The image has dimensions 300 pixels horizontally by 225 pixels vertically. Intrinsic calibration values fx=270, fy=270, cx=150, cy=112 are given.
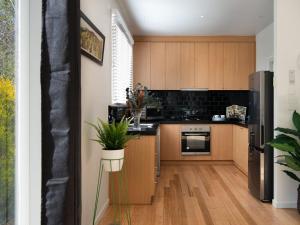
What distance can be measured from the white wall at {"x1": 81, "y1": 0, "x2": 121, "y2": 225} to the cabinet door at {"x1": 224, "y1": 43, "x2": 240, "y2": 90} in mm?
3452

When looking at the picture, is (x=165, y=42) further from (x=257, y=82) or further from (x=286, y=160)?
(x=286, y=160)

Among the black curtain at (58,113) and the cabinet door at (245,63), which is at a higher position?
the cabinet door at (245,63)

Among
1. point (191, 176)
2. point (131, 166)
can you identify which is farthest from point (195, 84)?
point (131, 166)

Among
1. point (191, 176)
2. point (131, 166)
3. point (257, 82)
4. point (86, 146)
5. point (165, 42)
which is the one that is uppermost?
point (165, 42)

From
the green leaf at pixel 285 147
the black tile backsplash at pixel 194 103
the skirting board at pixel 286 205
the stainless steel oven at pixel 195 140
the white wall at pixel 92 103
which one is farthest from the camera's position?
the black tile backsplash at pixel 194 103

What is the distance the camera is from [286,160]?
10.1 ft

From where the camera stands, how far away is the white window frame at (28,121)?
1664 millimetres

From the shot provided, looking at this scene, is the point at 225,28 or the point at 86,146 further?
the point at 225,28

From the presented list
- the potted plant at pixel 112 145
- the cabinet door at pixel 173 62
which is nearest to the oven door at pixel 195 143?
the cabinet door at pixel 173 62

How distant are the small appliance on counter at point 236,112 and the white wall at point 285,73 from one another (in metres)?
2.60

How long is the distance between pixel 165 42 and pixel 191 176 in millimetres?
2992

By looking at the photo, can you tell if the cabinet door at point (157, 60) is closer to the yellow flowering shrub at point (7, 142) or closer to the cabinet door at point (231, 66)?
the cabinet door at point (231, 66)

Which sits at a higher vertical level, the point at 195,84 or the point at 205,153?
the point at 195,84

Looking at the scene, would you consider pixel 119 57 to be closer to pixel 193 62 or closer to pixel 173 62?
pixel 173 62
